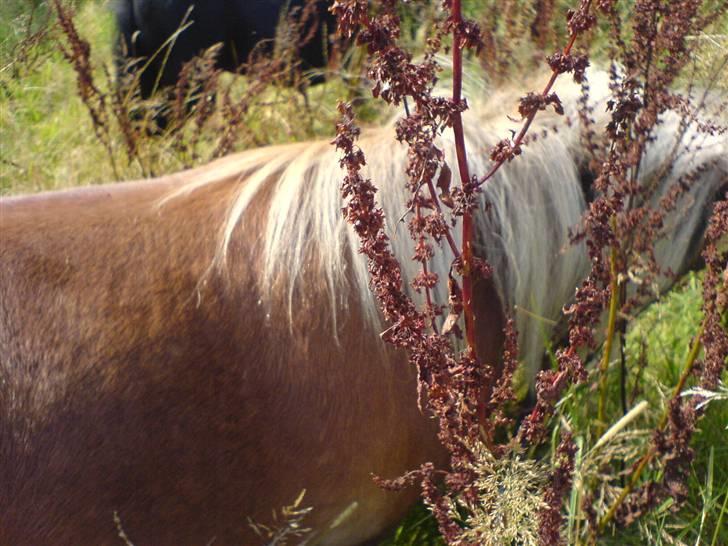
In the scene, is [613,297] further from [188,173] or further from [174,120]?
[174,120]

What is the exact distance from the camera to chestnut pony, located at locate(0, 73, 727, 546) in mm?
1646

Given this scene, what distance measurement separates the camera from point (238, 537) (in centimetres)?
177

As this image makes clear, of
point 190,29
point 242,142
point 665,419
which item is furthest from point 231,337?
point 190,29

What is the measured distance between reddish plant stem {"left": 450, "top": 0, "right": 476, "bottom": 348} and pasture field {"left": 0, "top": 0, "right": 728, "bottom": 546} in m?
0.45

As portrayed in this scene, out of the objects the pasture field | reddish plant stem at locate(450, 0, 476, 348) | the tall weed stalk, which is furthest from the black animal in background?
reddish plant stem at locate(450, 0, 476, 348)

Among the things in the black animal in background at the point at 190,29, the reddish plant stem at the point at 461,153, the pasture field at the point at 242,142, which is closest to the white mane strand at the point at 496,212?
the pasture field at the point at 242,142

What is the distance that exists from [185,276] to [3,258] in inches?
13.0

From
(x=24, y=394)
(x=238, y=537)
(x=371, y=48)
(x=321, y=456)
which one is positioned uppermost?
(x=371, y=48)

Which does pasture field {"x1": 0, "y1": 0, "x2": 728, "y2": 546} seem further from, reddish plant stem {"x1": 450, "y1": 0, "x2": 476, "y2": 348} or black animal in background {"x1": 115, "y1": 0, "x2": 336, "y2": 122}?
reddish plant stem {"x1": 450, "y1": 0, "x2": 476, "y2": 348}

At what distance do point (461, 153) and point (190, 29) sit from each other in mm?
2573

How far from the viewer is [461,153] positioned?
1324 mm

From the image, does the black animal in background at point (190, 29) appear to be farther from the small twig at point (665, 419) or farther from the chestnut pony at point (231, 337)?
the small twig at point (665, 419)

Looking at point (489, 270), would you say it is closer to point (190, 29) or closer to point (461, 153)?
point (461, 153)

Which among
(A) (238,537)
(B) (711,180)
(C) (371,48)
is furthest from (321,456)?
(B) (711,180)
